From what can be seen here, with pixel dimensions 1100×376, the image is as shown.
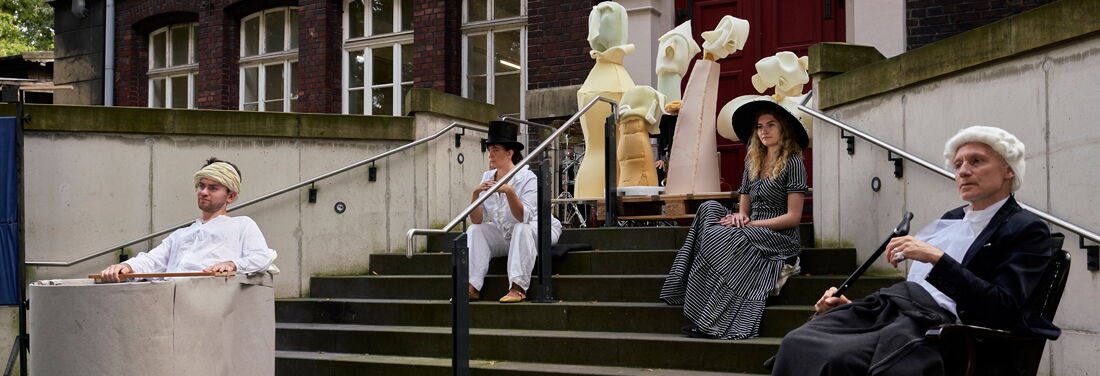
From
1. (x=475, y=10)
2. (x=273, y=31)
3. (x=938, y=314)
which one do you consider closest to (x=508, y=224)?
(x=938, y=314)

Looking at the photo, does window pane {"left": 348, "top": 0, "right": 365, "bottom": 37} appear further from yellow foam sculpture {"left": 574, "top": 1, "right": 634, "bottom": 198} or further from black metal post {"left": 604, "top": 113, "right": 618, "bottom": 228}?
black metal post {"left": 604, "top": 113, "right": 618, "bottom": 228}

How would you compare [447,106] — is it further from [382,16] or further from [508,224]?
[382,16]

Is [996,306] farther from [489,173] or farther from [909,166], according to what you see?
[489,173]

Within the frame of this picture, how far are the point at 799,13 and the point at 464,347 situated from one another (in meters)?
6.01

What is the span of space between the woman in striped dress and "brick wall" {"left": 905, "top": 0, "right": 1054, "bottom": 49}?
368 cm

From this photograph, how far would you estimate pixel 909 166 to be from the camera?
579 centimetres

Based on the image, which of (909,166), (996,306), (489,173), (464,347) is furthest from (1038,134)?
(489,173)

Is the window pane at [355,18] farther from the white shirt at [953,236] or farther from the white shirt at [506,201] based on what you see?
the white shirt at [953,236]

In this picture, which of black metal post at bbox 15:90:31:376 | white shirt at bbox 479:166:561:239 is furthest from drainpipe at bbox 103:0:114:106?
white shirt at bbox 479:166:561:239

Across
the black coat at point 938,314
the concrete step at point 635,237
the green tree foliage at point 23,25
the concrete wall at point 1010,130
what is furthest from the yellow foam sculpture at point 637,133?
the green tree foliage at point 23,25

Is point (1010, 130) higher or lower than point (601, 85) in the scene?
lower

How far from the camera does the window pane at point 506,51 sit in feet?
39.3

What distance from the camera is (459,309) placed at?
16.6 feet

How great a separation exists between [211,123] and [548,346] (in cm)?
333
